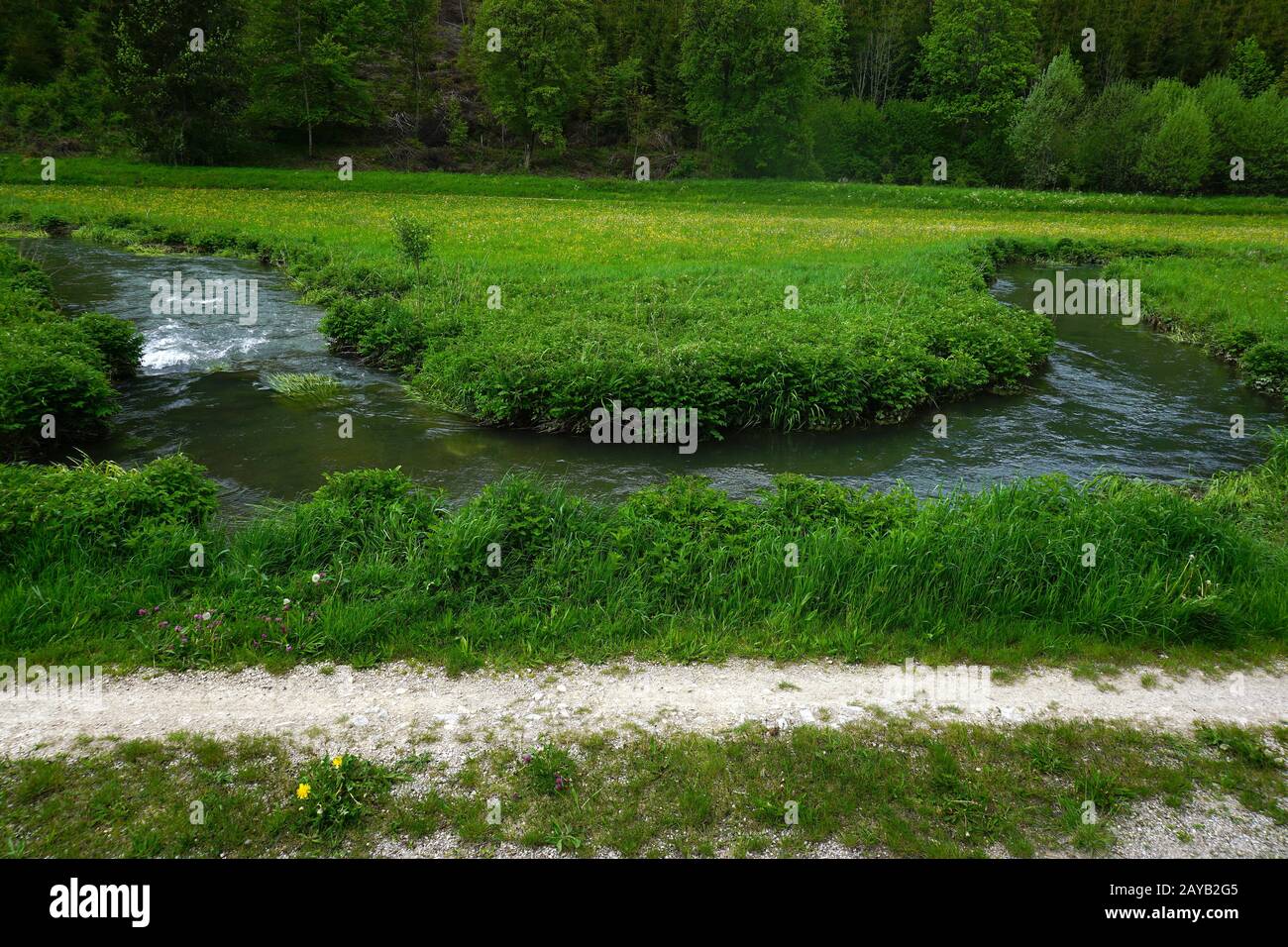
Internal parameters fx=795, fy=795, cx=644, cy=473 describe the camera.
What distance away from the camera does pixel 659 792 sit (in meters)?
5.88

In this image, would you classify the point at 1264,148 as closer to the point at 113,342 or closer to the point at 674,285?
the point at 674,285

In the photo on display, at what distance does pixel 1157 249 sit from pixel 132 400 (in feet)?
132

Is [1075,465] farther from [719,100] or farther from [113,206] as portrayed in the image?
[719,100]

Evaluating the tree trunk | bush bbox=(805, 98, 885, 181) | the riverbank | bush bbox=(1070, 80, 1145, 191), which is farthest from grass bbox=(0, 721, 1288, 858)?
bush bbox=(805, 98, 885, 181)

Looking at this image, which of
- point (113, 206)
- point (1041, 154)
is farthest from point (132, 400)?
point (1041, 154)

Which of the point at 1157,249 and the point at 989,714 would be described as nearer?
the point at 989,714

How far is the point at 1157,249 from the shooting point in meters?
36.1
